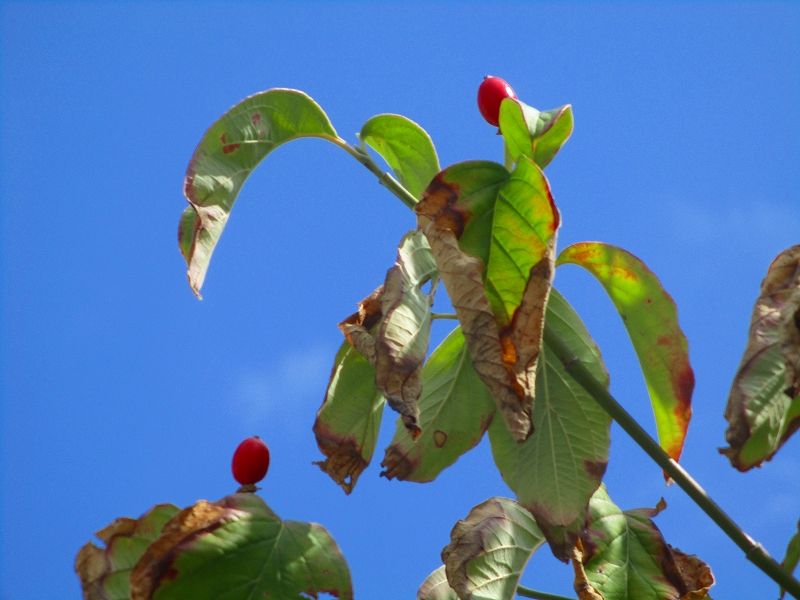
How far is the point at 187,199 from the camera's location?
39.3 inches

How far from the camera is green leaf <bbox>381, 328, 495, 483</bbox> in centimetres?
111

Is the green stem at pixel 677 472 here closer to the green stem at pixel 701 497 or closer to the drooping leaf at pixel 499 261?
the green stem at pixel 701 497

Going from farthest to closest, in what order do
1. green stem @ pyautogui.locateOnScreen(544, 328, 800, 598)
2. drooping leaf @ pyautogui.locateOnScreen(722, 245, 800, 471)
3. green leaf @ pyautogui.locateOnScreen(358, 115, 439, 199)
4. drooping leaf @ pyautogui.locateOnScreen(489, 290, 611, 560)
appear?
1. green leaf @ pyautogui.locateOnScreen(358, 115, 439, 199)
2. drooping leaf @ pyautogui.locateOnScreen(489, 290, 611, 560)
3. green stem @ pyautogui.locateOnScreen(544, 328, 800, 598)
4. drooping leaf @ pyautogui.locateOnScreen(722, 245, 800, 471)

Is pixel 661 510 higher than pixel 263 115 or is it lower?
lower

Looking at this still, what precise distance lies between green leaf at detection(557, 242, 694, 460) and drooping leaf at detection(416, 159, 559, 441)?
0.72ft

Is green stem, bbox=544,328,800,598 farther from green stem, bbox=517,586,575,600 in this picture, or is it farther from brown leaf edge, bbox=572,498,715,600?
green stem, bbox=517,586,575,600

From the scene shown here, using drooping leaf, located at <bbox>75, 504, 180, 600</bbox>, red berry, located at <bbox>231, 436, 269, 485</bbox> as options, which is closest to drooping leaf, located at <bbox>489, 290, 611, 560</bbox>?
red berry, located at <bbox>231, 436, 269, 485</bbox>

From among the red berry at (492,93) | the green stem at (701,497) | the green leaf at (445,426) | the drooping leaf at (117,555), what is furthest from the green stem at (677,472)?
the drooping leaf at (117,555)

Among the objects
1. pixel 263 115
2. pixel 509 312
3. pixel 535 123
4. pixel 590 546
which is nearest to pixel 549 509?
pixel 590 546

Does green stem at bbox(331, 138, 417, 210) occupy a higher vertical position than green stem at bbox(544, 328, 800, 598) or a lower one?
higher

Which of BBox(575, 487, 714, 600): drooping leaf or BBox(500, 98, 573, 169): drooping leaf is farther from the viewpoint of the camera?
BBox(575, 487, 714, 600): drooping leaf

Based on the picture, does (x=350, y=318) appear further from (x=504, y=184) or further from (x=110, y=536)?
(x=110, y=536)

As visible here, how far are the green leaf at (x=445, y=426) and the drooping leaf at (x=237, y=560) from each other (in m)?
0.16

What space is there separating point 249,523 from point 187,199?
1.05ft
